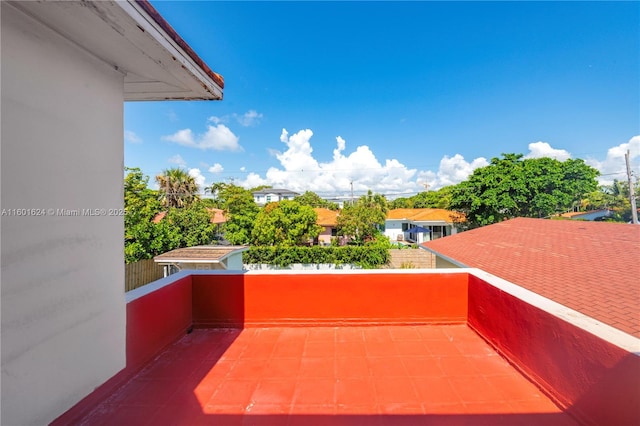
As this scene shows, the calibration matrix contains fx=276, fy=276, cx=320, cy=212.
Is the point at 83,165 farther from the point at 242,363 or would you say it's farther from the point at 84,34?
the point at 242,363

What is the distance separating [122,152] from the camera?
2086 millimetres

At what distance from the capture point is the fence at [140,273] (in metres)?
8.51

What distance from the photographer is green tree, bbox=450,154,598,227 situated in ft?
69.0

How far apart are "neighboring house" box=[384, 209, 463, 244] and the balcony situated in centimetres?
2314

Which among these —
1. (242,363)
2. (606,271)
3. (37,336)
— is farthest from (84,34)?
(606,271)

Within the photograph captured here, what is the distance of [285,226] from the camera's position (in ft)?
63.7

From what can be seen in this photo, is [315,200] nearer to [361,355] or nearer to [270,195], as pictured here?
[270,195]

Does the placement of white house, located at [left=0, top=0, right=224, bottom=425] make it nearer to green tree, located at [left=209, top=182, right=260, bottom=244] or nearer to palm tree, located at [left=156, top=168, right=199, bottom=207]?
green tree, located at [left=209, top=182, right=260, bottom=244]

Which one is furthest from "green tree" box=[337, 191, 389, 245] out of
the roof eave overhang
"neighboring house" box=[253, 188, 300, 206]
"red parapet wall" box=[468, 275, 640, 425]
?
"neighboring house" box=[253, 188, 300, 206]

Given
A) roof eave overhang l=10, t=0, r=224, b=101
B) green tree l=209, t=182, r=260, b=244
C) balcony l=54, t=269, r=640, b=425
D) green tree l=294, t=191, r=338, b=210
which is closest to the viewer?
roof eave overhang l=10, t=0, r=224, b=101

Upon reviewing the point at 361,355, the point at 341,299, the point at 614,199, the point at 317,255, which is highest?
the point at 614,199

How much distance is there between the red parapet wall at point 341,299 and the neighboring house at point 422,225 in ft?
75.0

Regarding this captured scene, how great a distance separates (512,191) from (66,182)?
25541mm

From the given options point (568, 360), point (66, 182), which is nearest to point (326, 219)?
point (568, 360)
